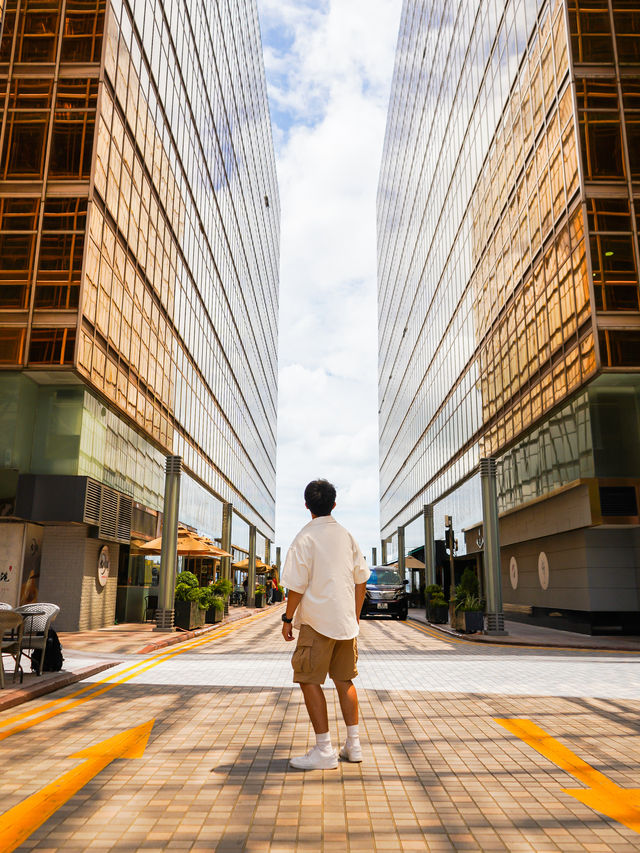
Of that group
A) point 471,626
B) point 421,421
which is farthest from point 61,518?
point 421,421

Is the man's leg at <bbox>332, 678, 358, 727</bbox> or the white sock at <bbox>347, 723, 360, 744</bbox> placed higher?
the man's leg at <bbox>332, 678, 358, 727</bbox>

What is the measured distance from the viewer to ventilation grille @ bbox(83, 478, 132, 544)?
2041cm

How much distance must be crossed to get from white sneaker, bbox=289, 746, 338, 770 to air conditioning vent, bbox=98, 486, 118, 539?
1725cm

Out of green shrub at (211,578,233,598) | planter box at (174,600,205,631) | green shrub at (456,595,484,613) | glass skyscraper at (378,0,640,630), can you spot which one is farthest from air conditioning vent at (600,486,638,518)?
green shrub at (211,578,233,598)

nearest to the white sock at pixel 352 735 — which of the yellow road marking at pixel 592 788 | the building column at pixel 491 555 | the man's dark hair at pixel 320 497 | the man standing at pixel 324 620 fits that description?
the man standing at pixel 324 620

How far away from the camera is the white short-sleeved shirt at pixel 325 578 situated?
17.4 feet

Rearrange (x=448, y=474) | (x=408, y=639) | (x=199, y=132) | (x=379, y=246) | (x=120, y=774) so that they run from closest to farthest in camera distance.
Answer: (x=120, y=774) → (x=408, y=639) → (x=199, y=132) → (x=448, y=474) → (x=379, y=246)

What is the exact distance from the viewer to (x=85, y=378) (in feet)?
66.9

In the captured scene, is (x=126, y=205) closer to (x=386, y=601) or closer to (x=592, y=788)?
(x=386, y=601)

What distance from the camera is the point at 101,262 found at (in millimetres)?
21797

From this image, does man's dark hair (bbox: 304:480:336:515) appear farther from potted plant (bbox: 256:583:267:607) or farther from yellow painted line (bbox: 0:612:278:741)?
potted plant (bbox: 256:583:267:607)

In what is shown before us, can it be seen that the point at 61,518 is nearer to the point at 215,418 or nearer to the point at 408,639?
the point at 408,639

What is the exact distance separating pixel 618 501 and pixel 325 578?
1649 cm

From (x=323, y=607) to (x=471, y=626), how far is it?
15.6 metres
